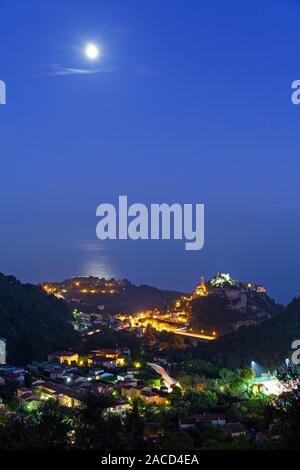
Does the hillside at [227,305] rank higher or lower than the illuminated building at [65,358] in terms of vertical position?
higher

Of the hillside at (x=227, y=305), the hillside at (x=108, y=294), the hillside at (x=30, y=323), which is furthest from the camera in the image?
the hillside at (x=108, y=294)

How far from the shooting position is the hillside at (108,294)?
33812 millimetres

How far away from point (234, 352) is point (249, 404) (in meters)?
7.28

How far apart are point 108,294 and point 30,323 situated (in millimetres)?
18945

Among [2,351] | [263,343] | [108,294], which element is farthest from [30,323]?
[108,294]

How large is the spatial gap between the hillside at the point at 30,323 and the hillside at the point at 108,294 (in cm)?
877

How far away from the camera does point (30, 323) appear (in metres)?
18.7

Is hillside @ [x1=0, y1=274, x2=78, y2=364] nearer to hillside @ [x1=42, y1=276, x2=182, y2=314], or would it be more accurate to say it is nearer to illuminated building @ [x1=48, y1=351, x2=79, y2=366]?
illuminated building @ [x1=48, y1=351, x2=79, y2=366]

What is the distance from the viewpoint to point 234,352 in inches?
696

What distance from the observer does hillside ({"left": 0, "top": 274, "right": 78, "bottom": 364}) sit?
53.4 ft

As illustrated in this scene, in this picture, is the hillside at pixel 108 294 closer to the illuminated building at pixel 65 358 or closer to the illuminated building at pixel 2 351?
the illuminated building at pixel 65 358

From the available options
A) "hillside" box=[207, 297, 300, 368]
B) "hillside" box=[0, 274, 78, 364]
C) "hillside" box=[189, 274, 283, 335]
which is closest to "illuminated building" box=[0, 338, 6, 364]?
"hillside" box=[0, 274, 78, 364]

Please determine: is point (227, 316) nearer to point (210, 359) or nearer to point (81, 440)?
point (210, 359)

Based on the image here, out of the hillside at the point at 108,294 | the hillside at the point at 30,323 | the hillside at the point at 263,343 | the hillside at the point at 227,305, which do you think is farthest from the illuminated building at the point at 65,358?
the hillside at the point at 108,294
